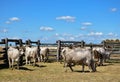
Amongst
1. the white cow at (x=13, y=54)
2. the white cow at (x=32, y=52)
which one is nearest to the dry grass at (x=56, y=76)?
the white cow at (x=13, y=54)

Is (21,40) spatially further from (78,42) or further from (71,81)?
(71,81)

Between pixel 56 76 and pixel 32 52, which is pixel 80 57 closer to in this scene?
pixel 56 76

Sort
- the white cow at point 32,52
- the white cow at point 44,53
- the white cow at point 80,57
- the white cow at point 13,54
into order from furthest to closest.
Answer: the white cow at point 44,53, the white cow at point 32,52, the white cow at point 13,54, the white cow at point 80,57

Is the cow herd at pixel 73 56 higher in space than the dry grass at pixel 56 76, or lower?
higher

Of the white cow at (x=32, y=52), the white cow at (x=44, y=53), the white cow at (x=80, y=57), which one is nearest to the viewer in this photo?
the white cow at (x=80, y=57)

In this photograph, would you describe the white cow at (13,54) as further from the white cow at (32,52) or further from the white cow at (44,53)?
the white cow at (44,53)

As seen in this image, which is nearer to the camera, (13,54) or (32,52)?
(13,54)

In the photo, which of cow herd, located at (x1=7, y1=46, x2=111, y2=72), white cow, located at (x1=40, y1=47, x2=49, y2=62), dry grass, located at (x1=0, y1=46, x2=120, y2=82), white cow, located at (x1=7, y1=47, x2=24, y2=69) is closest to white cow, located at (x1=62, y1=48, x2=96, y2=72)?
cow herd, located at (x1=7, y1=46, x2=111, y2=72)

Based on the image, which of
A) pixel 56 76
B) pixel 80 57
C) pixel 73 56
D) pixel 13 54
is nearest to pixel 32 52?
pixel 13 54

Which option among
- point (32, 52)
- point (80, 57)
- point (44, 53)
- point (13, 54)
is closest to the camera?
point (80, 57)

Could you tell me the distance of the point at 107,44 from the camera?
107ft

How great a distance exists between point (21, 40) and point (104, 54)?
25.8ft

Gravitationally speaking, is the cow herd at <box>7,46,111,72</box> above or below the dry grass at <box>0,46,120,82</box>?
above

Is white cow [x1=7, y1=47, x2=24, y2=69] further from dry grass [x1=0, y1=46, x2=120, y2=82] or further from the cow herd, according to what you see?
dry grass [x1=0, y1=46, x2=120, y2=82]
